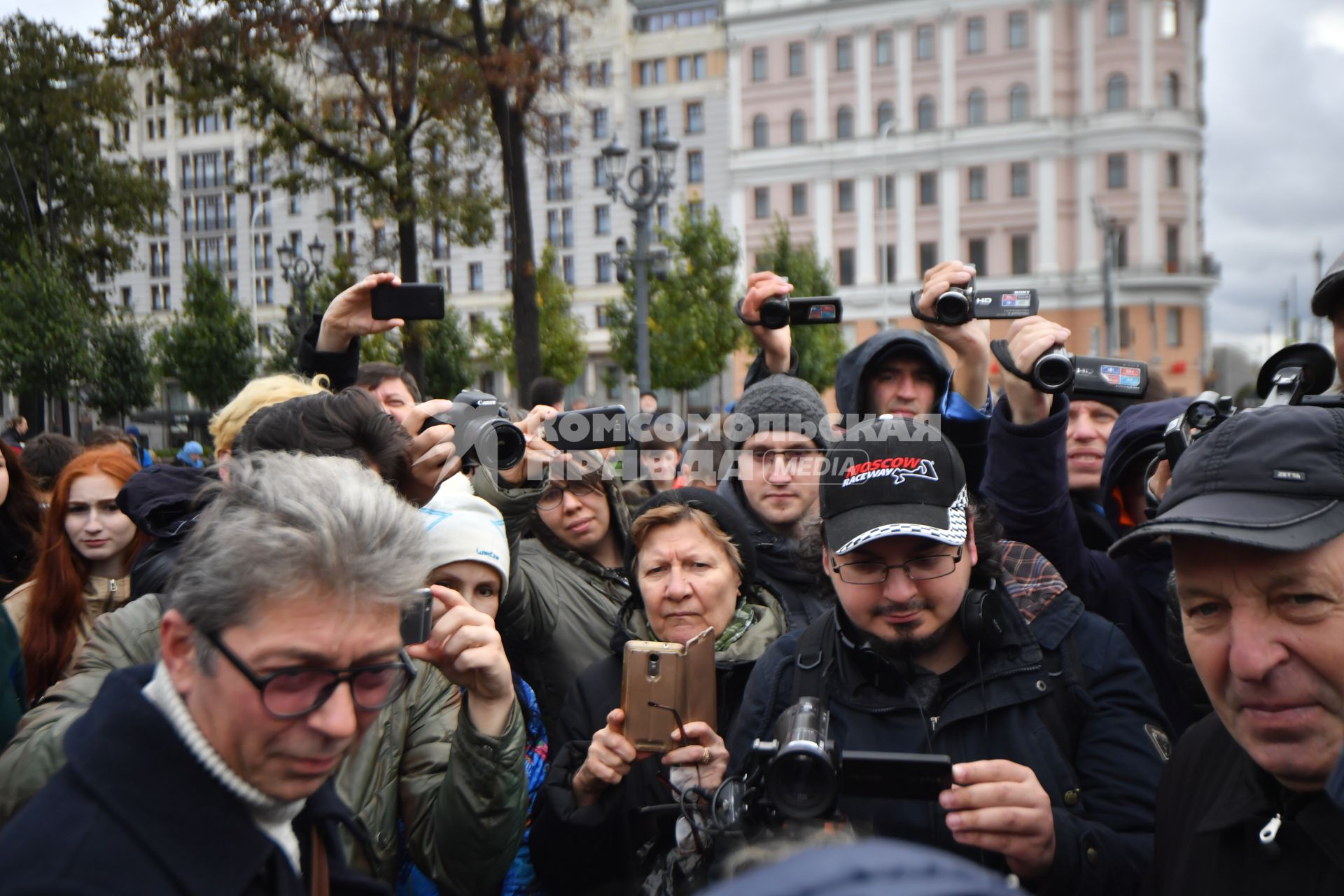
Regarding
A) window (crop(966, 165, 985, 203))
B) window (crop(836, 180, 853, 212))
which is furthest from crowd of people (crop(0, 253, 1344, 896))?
window (crop(966, 165, 985, 203))

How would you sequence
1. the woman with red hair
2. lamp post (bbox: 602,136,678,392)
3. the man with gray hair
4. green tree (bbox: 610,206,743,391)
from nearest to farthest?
the man with gray hair
the woman with red hair
lamp post (bbox: 602,136,678,392)
green tree (bbox: 610,206,743,391)

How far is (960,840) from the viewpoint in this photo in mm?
2121

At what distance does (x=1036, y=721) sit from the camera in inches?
95.9

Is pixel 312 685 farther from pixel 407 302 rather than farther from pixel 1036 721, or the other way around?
pixel 407 302

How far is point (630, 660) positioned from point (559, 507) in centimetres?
168

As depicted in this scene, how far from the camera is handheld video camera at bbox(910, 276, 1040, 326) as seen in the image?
10.3 feet

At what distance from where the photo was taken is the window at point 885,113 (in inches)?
2254

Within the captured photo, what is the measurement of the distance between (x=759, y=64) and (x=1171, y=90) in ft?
68.5

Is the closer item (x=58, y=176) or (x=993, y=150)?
(x=58, y=176)

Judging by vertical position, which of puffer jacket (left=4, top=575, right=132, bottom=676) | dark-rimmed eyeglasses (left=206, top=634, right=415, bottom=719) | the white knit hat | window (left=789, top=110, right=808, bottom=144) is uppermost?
window (left=789, top=110, right=808, bottom=144)

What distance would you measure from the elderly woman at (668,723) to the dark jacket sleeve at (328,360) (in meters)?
1.38

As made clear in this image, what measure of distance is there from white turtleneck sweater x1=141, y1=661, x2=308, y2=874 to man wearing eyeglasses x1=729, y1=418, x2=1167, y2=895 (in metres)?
1.13

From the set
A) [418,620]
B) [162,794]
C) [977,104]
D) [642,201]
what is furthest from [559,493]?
[977,104]

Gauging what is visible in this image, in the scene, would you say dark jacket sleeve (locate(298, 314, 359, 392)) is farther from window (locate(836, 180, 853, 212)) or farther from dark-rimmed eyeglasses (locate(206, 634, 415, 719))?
A: window (locate(836, 180, 853, 212))
